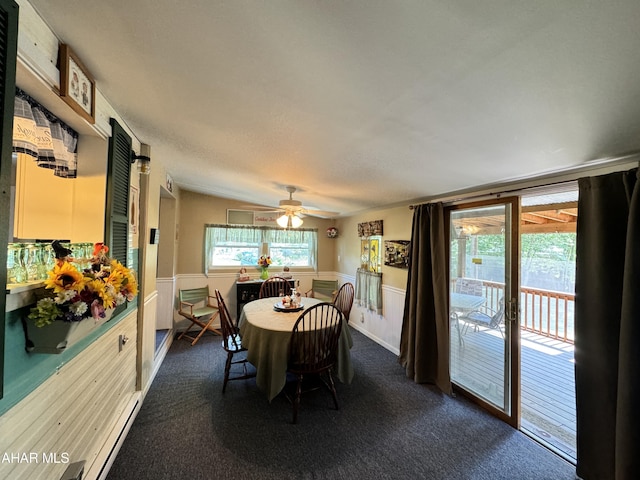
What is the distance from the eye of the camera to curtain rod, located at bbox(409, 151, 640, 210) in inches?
60.1

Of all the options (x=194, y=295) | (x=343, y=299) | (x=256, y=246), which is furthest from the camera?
(x=256, y=246)

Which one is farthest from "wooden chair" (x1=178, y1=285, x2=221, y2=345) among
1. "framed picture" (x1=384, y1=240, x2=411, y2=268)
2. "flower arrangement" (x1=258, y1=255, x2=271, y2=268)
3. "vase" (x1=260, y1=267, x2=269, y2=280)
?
"framed picture" (x1=384, y1=240, x2=411, y2=268)

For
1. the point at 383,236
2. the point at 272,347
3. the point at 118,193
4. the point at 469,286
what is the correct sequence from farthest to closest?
the point at 383,236 → the point at 469,286 → the point at 272,347 → the point at 118,193

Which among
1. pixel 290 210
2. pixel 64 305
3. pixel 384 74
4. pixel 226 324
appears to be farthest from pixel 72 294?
pixel 290 210

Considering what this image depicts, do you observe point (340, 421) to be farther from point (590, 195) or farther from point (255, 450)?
point (590, 195)

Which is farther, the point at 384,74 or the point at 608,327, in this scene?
the point at 608,327

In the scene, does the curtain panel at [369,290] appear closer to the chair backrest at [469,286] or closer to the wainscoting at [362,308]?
the wainscoting at [362,308]

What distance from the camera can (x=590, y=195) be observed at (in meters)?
1.60

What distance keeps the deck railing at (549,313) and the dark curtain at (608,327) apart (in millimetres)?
2334

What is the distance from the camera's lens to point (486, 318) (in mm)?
2492

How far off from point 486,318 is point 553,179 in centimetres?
138

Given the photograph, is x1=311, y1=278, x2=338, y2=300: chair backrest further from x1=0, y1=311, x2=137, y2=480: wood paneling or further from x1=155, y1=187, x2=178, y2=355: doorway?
x1=0, y1=311, x2=137, y2=480: wood paneling

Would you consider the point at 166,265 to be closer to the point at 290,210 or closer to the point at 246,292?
the point at 246,292

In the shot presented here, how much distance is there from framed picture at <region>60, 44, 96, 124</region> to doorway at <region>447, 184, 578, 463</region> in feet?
9.97
